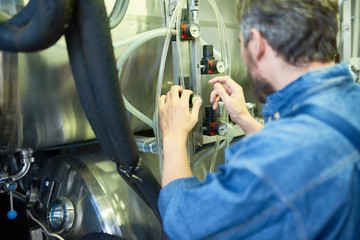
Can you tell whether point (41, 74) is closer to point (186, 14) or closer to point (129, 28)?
point (129, 28)

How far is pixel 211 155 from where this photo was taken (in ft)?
4.09

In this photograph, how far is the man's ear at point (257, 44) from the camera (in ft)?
2.25

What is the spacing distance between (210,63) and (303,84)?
49 centimetres

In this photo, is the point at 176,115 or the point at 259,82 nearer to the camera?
the point at 259,82

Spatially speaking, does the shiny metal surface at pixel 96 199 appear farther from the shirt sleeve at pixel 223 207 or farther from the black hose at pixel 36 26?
the black hose at pixel 36 26

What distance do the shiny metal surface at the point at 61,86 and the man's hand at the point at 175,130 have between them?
0.13 meters

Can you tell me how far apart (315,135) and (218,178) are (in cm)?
19

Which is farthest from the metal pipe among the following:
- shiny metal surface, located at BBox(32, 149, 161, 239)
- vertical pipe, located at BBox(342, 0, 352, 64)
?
vertical pipe, located at BBox(342, 0, 352, 64)

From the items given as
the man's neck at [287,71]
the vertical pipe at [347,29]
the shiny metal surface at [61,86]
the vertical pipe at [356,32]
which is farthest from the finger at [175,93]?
the vertical pipe at [356,32]

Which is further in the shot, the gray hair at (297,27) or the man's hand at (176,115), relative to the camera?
the man's hand at (176,115)

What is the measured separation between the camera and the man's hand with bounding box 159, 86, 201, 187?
752 millimetres

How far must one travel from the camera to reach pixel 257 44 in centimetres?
69

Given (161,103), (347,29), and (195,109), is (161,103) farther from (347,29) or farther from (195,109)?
(347,29)

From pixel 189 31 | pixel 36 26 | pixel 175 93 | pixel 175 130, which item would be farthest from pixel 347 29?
pixel 36 26
